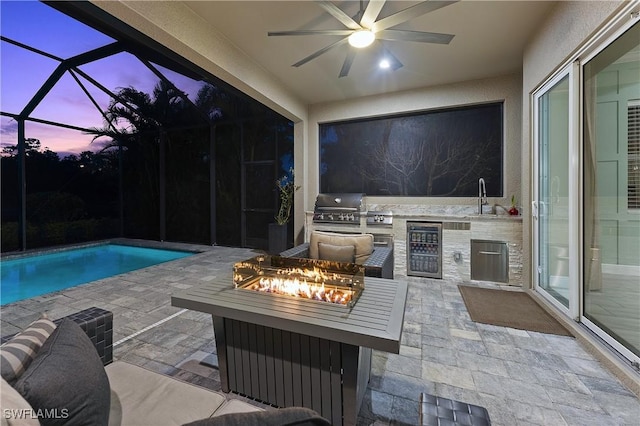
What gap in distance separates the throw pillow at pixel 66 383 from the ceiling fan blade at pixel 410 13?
9.31ft

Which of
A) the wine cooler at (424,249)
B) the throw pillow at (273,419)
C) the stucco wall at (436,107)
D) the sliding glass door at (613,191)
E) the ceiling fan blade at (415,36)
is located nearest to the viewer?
the throw pillow at (273,419)

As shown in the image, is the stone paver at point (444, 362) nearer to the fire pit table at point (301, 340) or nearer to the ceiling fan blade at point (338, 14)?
the fire pit table at point (301, 340)

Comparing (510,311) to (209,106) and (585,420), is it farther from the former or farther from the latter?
(209,106)

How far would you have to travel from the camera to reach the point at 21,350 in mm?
791

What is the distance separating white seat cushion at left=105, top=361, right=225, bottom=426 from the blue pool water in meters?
3.74

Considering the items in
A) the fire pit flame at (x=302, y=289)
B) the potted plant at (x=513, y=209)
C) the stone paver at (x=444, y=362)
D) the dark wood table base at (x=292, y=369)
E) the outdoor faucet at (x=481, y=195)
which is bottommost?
the stone paver at (x=444, y=362)

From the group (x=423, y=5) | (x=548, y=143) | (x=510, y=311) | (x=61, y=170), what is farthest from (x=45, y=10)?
(x=510, y=311)

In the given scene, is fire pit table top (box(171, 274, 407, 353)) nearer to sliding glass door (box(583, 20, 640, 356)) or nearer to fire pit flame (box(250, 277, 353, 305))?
fire pit flame (box(250, 277, 353, 305))

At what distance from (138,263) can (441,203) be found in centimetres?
619

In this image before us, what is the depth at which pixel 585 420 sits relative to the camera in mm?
1459

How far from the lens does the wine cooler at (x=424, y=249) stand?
4.01 m

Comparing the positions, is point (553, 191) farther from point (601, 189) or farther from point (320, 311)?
point (320, 311)

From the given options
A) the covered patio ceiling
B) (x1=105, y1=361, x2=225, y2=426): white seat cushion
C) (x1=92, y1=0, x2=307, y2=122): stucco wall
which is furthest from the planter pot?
(x1=105, y1=361, x2=225, y2=426): white seat cushion

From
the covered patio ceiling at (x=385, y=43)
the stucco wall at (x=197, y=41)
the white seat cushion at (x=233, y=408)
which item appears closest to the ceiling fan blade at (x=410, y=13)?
the covered patio ceiling at (x=385, y=43)
